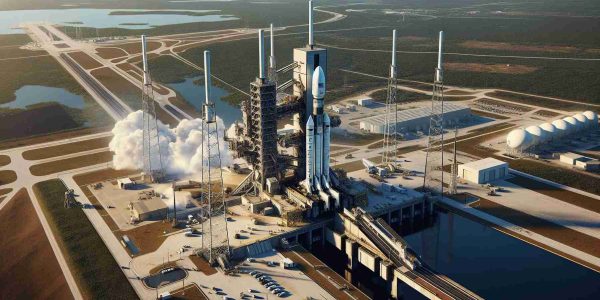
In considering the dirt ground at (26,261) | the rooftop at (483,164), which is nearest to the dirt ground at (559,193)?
the rooftop at (483,164)

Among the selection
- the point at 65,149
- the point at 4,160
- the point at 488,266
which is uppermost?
the point at 65,149

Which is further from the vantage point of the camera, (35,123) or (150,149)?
(35,123)

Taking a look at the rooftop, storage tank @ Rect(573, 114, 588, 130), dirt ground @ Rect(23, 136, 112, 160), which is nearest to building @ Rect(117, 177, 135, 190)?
dirt ground @ Rect(23, 136, 112, 160)

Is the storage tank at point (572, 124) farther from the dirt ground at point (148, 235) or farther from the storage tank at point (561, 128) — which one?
the dirt ground at point (148, 235)

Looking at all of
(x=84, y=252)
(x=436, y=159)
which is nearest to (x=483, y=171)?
(x=436, y=159)

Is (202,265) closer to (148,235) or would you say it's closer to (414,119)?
(148,235)

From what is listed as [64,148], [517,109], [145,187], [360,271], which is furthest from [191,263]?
[517,109]

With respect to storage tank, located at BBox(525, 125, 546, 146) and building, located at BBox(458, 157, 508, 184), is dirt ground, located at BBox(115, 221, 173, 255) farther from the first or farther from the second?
storage tank, located at BBox(525, 125, 546, 146)
